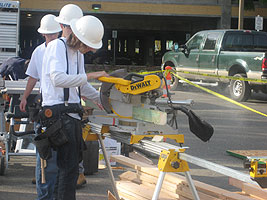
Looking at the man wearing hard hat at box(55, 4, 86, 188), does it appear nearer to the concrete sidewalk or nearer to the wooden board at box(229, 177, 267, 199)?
the concrete sidewalk

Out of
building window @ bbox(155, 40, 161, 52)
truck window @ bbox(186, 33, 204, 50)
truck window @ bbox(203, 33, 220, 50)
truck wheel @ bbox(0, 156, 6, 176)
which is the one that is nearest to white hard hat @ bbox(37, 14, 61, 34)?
truck wheel @ bbox(0, 156, 6, 176)

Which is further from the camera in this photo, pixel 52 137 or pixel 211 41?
pixel 211 41

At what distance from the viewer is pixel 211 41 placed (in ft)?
65.1

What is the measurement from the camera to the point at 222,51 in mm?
19250

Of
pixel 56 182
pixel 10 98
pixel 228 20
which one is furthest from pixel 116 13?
pixel 56 182

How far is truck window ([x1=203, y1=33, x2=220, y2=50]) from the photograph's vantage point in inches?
776

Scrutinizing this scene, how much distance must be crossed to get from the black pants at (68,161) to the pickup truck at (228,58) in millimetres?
12906

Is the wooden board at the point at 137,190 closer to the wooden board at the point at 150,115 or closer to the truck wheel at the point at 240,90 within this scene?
the wooden board at the point at 150,115

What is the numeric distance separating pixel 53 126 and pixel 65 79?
1.31ft

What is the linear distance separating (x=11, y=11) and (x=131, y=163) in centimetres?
1707

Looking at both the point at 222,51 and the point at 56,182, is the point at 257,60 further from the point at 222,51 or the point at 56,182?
the point at 56,182

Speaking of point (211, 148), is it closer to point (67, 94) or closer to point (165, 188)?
point (165, 188)

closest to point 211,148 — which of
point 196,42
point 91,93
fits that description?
point 91,93

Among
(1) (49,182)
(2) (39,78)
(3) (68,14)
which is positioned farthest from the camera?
(2) (39,78)
